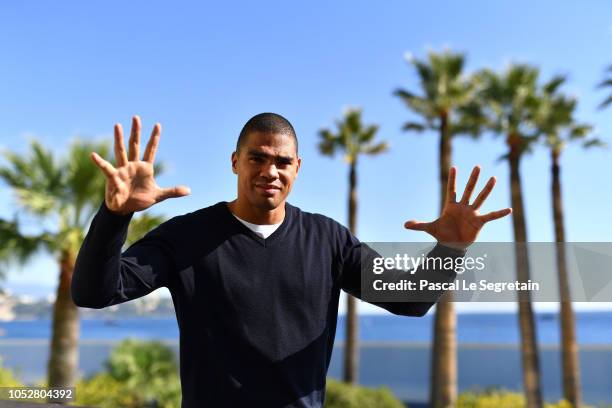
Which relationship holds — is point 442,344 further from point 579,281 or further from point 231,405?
point 231,405

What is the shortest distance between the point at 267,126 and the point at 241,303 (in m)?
0.47

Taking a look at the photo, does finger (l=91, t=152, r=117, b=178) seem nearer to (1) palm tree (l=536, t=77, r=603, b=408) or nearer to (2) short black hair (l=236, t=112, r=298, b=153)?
(2) short black hair (l=236, t=112, r=298, b=153)

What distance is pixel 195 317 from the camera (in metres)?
1.67

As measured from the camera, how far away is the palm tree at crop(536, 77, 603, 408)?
18.0m

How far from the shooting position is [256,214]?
178 centimetres

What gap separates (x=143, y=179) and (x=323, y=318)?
58 centimetres

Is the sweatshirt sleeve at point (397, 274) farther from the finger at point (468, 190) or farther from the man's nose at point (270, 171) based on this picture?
the man's nose at point (270, 171)

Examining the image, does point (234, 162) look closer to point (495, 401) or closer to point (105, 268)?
point (105, 268)

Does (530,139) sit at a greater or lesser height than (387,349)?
greater

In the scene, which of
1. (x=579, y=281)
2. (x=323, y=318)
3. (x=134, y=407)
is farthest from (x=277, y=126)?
(x=134, y=407)

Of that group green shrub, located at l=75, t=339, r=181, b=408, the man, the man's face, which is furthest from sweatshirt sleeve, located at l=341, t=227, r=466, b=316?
green shrub, located at l=75, t=339, r=181, b=408

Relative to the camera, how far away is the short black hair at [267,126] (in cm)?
176

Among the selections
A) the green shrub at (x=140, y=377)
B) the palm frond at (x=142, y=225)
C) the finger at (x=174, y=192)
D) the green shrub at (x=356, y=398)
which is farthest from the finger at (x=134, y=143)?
the green shrub at (x=356, y=398)

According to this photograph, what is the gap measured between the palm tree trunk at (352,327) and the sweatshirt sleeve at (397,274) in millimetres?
17032
